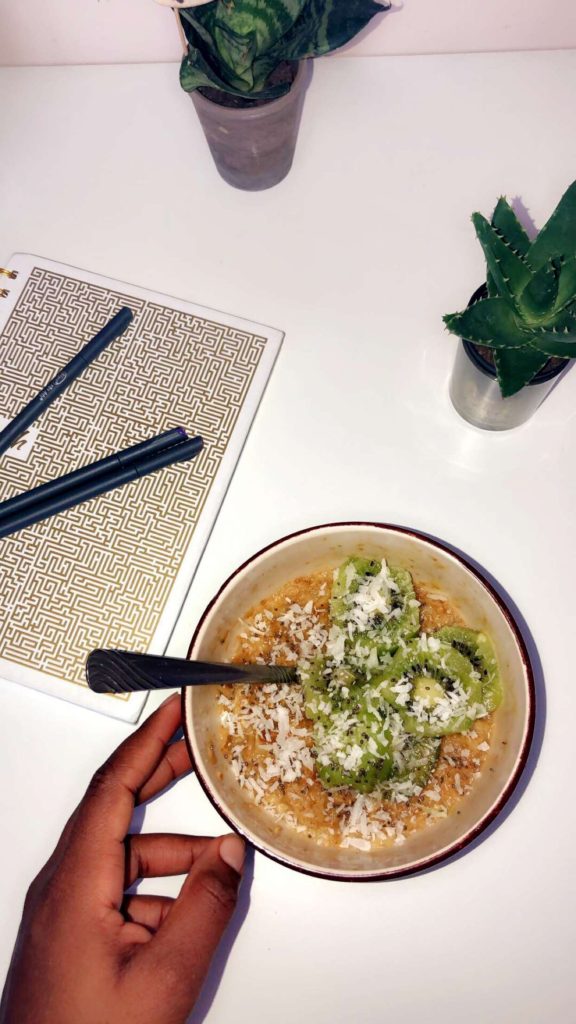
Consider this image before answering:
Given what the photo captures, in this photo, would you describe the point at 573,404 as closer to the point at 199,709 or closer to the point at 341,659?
the point at 341,659

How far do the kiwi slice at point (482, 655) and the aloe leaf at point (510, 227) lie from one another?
0.37 meters

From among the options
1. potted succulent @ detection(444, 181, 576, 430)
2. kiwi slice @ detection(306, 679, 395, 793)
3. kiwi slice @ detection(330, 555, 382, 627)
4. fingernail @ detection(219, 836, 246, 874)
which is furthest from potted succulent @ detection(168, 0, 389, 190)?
fingernail @ detection(219, 836, 246, 874)

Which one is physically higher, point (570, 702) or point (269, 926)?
point (570, 702)

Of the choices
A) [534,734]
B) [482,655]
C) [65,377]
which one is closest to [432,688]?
[482,655]

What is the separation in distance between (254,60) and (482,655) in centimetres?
64

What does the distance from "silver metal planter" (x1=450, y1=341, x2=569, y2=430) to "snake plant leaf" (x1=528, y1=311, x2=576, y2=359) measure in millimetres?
65

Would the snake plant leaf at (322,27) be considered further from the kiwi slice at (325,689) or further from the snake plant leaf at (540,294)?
the kiwi slice at (325,689)

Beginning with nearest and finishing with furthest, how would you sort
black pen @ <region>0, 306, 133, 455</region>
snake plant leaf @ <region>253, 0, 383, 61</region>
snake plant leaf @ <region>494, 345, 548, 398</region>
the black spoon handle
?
the black spoon handle
snake plant leaf @ <region>494, 345, 548, 398</region>
snake plant leaf @ <region>253, 0, 383, 61</region>
black pen @ <region>0, 306, 133, 455</region>

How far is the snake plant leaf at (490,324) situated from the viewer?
2.19 feet

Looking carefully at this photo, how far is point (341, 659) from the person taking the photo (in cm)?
73

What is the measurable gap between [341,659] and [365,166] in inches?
25.2

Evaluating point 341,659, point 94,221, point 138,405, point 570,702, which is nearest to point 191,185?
point 94,221

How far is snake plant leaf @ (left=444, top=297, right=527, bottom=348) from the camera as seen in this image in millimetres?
667

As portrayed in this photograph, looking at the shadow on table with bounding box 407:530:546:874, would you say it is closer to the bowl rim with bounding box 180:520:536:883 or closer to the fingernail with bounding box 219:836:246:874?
the bowl rim with bounding box 180:520:536:883
